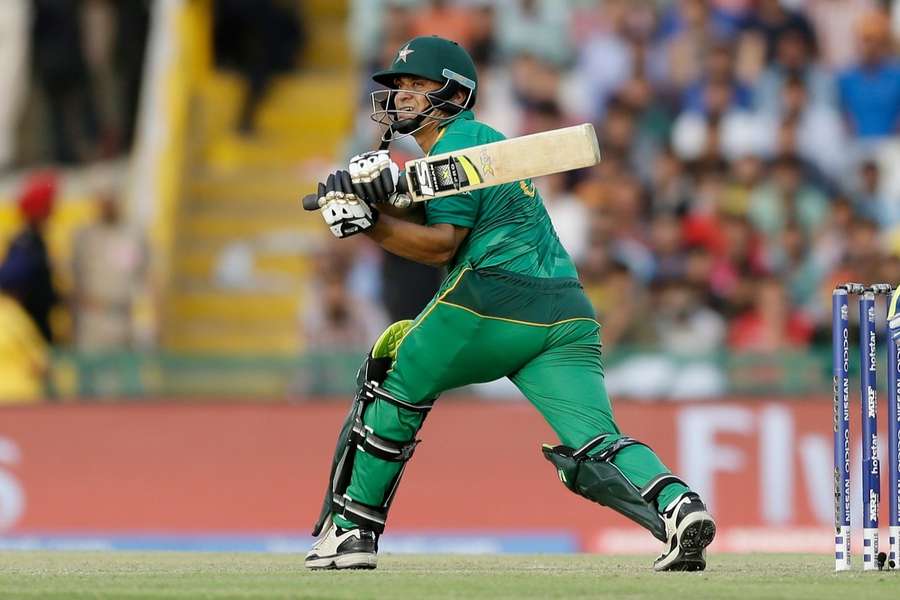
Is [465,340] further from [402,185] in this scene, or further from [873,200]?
[873,200]

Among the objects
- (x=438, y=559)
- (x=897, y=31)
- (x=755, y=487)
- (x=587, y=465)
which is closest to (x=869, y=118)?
(x=897, y=31)

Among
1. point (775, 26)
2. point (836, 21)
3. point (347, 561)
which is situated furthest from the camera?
point (836, 21)

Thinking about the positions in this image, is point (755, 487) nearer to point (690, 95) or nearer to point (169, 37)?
point (690, 95)

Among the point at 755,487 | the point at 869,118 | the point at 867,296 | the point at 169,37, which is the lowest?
the point at 755,487

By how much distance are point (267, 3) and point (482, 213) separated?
29.1ft

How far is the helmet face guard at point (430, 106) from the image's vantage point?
6.59 meters

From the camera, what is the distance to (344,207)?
245 inches

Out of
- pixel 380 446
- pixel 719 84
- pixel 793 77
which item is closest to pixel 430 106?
pixel 380 446

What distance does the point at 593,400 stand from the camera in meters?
6.42

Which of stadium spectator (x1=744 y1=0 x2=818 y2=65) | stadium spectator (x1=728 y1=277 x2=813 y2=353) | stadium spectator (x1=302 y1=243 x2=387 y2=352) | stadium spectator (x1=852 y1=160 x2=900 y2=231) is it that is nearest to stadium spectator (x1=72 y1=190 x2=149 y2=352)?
stadium spectator (x1=302 y1=243 x2=387 y2=352)

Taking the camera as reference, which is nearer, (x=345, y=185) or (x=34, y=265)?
(x=345, y=185)

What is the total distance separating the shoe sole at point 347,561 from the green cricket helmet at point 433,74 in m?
1.49

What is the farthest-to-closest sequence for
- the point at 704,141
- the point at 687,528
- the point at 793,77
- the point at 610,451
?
1. the point at 793,77
2. the point at 704,141
3. the point at 610,451
4. the point at 687,528

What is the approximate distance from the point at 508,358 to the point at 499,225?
465 mm
